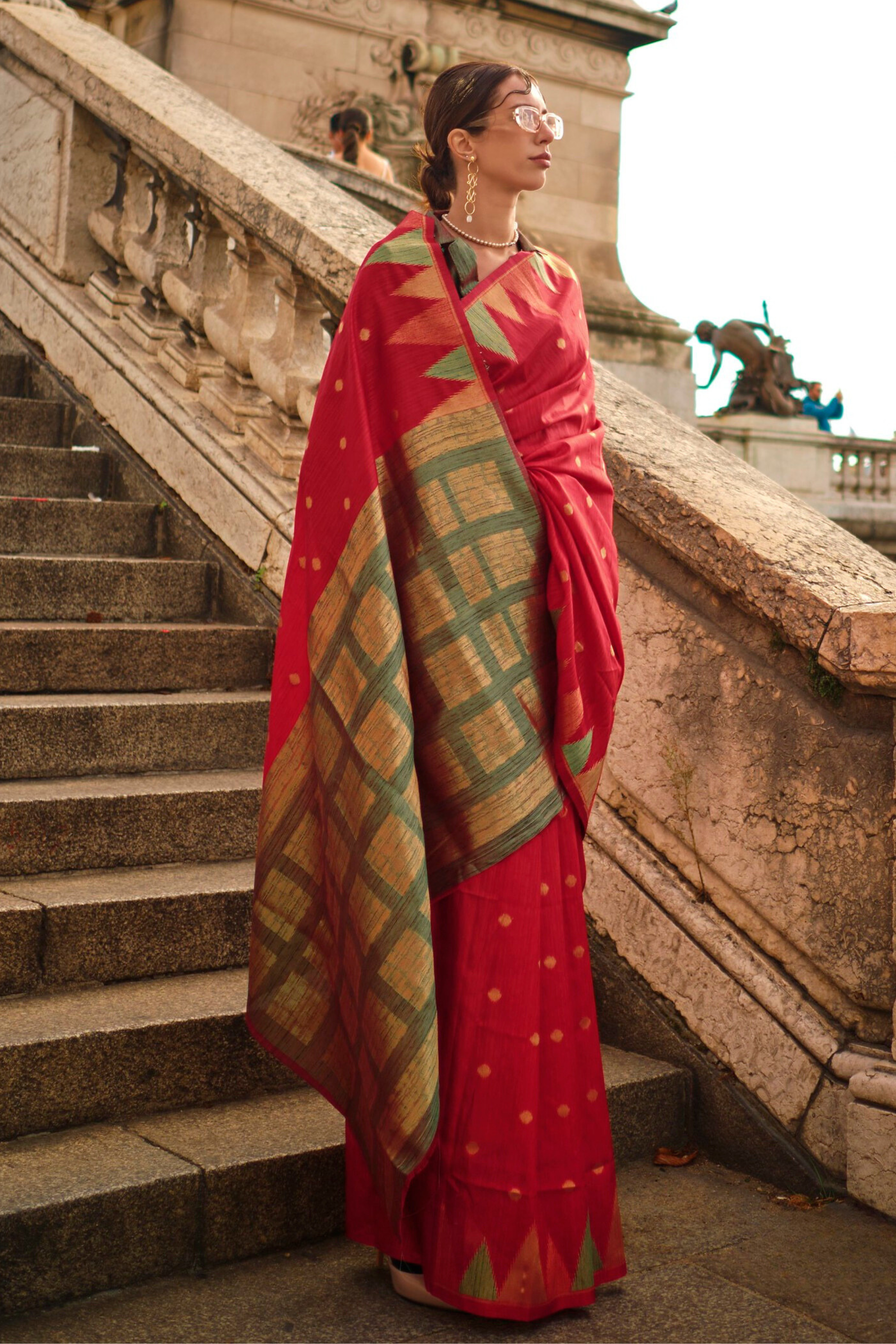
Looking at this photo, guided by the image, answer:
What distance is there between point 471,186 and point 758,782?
133 centimetres

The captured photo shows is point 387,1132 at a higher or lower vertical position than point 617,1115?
higher

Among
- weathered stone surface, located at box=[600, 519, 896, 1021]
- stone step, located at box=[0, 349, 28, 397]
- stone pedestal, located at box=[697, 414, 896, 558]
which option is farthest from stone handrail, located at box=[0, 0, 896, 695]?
stone pedestal, located at box=[697, 414, 896, 558]

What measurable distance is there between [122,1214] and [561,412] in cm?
153

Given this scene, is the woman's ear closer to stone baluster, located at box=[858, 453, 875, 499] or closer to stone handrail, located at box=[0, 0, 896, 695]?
stone handrail, located at box=[0, 0, 896, 695]

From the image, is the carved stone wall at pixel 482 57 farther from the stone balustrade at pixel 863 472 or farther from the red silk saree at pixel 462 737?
the red silk saree at pixel 462 737

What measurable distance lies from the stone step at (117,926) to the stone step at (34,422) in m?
2.30

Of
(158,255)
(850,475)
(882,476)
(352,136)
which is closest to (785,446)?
(850,475)

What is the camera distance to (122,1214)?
2295mm

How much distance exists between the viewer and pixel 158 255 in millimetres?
4875

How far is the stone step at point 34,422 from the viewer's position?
16.3 feet

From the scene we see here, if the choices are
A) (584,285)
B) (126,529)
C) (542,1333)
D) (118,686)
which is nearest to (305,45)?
(584,285)

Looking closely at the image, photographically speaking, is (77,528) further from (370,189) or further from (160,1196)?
(370,189)

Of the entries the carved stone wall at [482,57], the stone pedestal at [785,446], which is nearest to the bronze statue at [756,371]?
the stone pedestal at [785,446]

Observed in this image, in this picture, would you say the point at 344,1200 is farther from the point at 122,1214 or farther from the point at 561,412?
the point at 561,412
